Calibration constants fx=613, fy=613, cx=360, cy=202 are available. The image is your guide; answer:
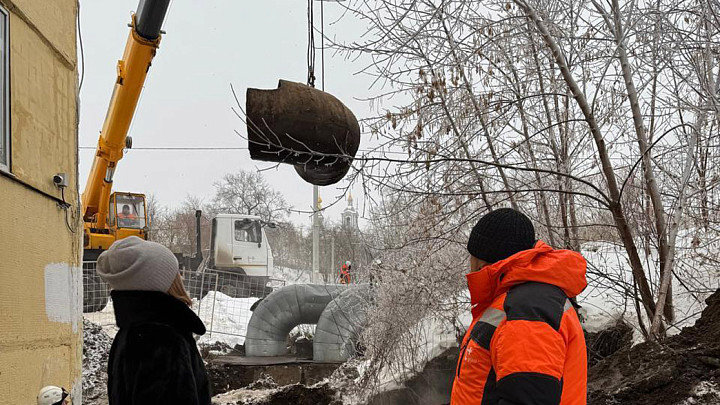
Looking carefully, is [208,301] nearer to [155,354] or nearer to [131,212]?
[131,212]

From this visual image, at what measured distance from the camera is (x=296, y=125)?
12.1 feet

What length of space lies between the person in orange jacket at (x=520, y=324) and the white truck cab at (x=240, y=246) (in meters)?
16.6

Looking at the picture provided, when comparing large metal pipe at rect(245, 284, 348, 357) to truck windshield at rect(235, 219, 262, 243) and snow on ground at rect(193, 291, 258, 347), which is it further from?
truck windshield at rect(235, 219, 262, 243)

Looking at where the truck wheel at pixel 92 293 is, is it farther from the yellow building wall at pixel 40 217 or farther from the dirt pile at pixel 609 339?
the dirt pile at pixel 609 339

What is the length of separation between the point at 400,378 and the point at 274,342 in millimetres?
3900

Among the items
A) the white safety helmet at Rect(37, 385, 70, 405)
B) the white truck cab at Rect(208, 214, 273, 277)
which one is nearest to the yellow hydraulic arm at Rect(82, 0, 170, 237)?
the white safety helmet at Rect(37, 385, 70, 405)

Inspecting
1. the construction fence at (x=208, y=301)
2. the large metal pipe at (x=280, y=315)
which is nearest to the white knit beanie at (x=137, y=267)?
the large metal pipe at (x=280, y=315)

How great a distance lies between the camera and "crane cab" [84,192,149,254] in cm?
1198

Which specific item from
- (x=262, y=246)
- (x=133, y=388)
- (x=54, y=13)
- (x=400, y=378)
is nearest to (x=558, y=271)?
(x=133, y=388)

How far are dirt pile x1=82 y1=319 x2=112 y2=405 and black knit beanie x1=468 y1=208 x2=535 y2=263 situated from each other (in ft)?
25.8

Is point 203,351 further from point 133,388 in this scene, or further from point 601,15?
point 133,388

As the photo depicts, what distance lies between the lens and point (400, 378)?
7734 mm

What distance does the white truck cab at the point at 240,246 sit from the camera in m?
18.4

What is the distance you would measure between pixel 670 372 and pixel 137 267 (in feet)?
11.9
